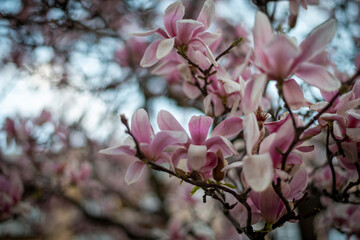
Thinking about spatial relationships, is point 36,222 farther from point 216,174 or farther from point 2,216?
point 216,174

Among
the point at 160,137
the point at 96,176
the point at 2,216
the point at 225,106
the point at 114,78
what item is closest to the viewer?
the point at 160,137

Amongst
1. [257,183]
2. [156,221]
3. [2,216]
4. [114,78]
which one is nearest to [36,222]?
[156,221]

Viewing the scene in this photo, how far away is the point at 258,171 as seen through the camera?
0.57 meters

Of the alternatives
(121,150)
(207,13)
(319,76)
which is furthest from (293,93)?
(121,150)

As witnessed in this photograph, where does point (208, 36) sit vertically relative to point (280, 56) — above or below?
below

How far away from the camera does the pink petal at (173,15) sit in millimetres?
778

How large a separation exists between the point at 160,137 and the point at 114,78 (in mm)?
2086

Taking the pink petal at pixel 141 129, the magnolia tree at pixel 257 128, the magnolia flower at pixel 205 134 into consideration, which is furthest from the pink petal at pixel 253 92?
the pink petal at pixel 141 129

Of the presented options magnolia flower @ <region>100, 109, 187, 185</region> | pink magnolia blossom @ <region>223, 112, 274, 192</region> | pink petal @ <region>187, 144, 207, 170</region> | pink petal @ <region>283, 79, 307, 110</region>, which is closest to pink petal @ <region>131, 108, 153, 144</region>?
magnolia flower @ <region>100, 109, 187, 185</region>

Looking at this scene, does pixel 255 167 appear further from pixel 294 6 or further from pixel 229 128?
pixel 294 6

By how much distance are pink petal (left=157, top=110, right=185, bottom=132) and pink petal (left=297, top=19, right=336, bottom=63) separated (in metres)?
0.31

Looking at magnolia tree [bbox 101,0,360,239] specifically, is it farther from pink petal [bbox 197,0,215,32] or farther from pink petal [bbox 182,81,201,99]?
pink petal [bbox 182,81,201,99]

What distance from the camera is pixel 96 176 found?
3.02 m

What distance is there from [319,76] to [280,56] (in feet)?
0.36
